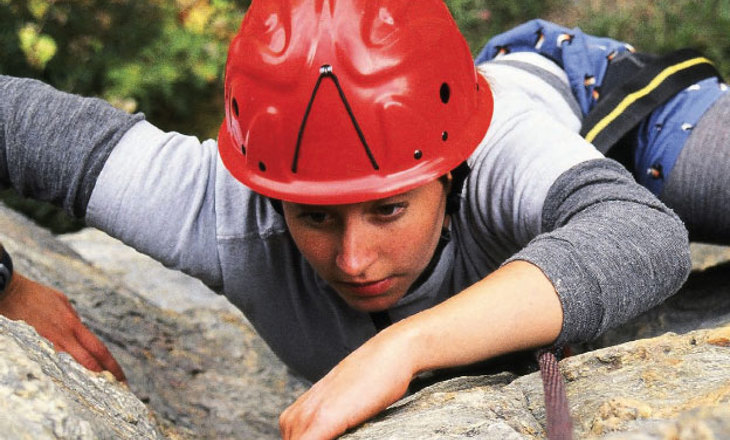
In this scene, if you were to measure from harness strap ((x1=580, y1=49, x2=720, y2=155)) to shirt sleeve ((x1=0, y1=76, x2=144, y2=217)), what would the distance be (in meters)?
1.31

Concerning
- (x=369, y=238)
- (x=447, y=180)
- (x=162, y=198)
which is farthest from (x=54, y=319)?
(x=447, y=180)

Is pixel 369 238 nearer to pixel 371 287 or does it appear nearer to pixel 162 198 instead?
pixel 371 287

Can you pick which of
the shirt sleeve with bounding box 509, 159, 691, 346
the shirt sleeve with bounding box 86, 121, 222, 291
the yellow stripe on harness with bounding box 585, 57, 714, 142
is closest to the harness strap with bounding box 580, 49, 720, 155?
the yellow stripe on harness with bounding box 585, 57, 714, 142

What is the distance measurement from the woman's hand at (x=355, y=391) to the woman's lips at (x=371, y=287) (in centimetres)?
44

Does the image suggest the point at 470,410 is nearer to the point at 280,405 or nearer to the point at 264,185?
the point at 264,185

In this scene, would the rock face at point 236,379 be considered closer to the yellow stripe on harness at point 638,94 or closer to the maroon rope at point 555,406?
the maroon rope at point 555,406

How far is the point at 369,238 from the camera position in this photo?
5.72 ft

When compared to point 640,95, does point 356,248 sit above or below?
above

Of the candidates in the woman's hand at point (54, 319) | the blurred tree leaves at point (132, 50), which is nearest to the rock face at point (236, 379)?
the woman's hand at point (54, 319)

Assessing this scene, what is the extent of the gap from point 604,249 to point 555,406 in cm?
48

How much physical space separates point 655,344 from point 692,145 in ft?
3.41

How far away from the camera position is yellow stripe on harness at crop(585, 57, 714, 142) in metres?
2.35

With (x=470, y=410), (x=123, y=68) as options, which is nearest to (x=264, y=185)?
(x=470, y=410)

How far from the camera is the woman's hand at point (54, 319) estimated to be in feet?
6.57
